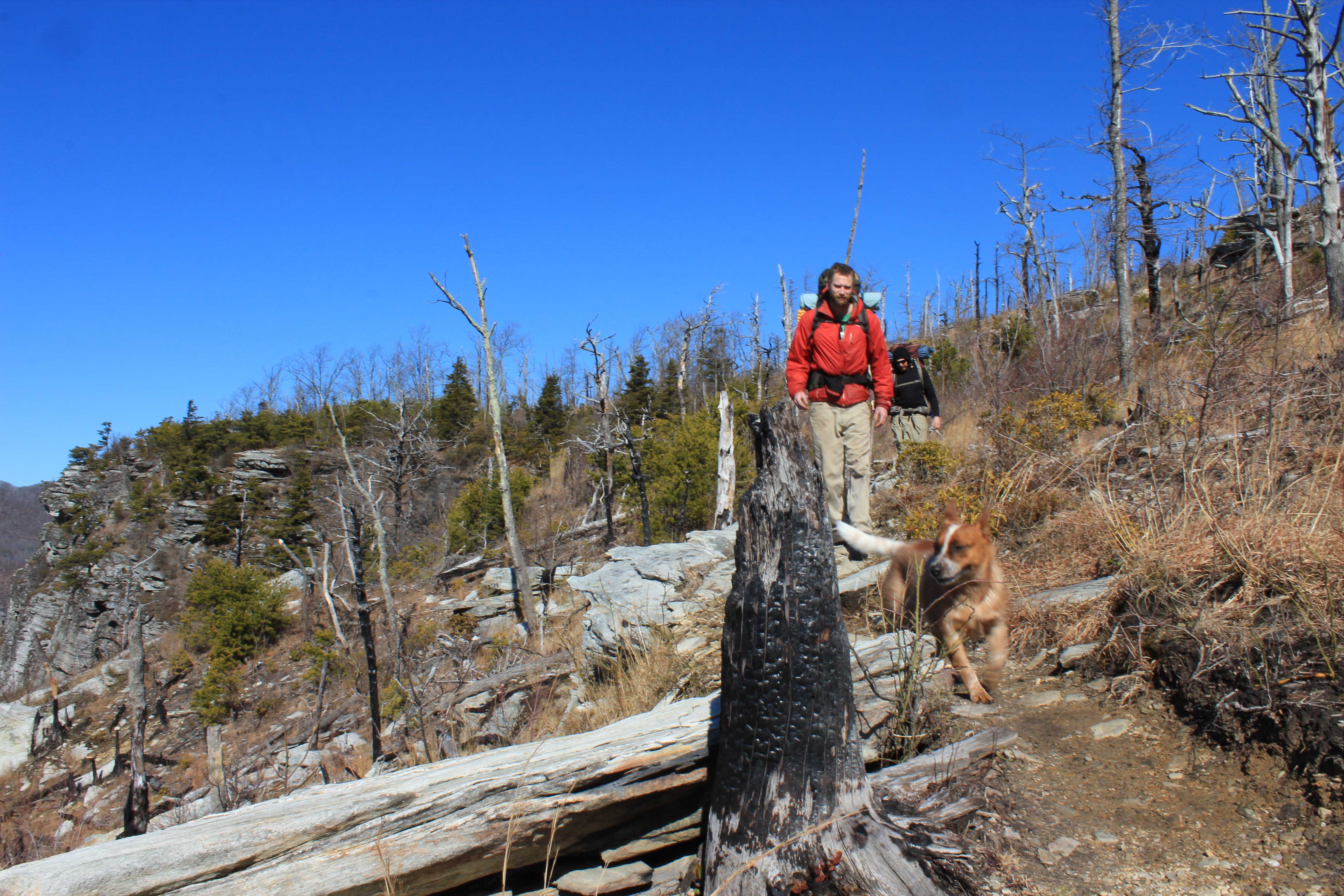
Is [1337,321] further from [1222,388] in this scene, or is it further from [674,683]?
[674,683]

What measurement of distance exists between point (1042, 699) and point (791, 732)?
170 cm

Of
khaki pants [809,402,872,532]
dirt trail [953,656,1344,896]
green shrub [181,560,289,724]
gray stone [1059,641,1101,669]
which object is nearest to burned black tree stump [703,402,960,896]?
dirt trail [953,656,1344,896]

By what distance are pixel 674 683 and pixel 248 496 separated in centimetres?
4131

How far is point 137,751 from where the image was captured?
10234 millimetres

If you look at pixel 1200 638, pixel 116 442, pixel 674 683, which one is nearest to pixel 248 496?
pixel 116 442

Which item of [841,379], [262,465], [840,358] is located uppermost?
[262,465]

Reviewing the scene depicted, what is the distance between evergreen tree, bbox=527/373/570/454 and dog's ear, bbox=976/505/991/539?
32.2 metres

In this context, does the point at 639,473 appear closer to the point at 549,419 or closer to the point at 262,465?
the point at 549,419

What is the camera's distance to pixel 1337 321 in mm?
8859

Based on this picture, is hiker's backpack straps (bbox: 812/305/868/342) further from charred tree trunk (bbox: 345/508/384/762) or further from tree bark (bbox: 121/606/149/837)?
charred tree trunk (bbox: 345/508/384/762)

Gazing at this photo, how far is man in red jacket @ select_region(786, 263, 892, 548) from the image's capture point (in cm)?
493

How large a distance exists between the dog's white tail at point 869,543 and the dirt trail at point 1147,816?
2.84 ft

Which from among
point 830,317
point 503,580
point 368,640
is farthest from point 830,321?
point 503,580

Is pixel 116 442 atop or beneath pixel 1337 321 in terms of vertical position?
atop
